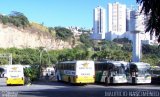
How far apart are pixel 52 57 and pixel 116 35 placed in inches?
2161

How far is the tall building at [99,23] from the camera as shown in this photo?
533 ft

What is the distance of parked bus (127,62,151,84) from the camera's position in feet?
131

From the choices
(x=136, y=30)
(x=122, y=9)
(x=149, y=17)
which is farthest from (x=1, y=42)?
(x=149, y=17)

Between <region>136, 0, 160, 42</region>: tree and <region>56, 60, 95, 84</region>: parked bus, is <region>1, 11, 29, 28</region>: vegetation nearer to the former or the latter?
<region>56, 60, 95, 84</region>: parked bus

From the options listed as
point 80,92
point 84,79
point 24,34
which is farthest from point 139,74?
point 24,34

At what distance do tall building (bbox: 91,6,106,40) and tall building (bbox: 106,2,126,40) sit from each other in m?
3.20

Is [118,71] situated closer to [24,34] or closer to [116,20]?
[24,34]

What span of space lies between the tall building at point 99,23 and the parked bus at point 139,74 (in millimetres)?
120561

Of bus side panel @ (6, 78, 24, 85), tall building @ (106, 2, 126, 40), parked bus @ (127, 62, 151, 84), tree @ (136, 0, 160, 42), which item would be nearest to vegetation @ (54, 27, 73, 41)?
tall building @ (106, 2, 126, 40)

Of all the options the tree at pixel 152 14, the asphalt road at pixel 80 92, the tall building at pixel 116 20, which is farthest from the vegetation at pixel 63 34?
the tree at pixel 152 14

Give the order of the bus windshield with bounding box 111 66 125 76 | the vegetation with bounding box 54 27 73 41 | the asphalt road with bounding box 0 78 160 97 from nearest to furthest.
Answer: the asphalt road with bounding box 0 78 160 97, the bus windshield with bounding box 111 66 125 76, the vegetation with bounding box 54 27 73 41

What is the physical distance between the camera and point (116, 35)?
16225cm

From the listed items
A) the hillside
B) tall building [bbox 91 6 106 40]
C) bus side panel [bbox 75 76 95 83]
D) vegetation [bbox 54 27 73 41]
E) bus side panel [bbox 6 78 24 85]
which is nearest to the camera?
bus side panel [bbox 75 76 95 83]

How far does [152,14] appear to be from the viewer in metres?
16.9
